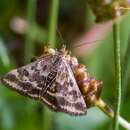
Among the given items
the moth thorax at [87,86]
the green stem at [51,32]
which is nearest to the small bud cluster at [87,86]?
the moth thorax at [87,86]

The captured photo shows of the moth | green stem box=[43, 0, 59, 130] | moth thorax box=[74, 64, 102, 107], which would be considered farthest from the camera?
green stem box=[43, 0, 59, 130]

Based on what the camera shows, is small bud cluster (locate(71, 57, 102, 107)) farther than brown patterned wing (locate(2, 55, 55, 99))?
No

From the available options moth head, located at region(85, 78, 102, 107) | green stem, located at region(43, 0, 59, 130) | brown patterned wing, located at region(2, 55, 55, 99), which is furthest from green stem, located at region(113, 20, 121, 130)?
green stem, located at region(43, 0, 59, 130)

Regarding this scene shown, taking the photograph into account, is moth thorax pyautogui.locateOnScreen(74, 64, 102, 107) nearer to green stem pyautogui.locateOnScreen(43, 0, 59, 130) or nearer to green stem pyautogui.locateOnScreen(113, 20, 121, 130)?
green stem pyautogui.locateOnScreen(113, 20, 121, 130)

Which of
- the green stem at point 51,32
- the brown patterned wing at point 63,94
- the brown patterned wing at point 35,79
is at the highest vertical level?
the green stem at point 51,32

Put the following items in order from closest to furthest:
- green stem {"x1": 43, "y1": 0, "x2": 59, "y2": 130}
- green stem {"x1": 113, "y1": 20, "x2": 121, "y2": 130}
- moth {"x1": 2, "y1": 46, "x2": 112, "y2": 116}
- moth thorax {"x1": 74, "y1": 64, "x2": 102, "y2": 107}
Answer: green stem {"x1": 113, "y1": 20, "x2": 121, "y2": 130} < moth thorax {"x1": 74, "y1": 64, "x2": 102, "y2": 107} < moth {"x1": 2, "y1": 46, "x2": 112, "y2": 116} < green stem {"x1": 43, "y1": 0, "x2": 59, "y2": 130}

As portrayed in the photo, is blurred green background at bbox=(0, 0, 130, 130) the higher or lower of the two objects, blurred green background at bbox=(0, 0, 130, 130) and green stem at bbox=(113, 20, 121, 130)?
the higher

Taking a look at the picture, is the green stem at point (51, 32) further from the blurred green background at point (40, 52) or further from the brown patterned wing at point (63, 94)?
the brown patterned wing at point (63, 94)

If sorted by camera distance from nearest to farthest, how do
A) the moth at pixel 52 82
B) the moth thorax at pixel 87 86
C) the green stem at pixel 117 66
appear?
the green stem at pixel 117 66 < the moth thorax at pixel 87 86 < the moth at pixel 52 82
